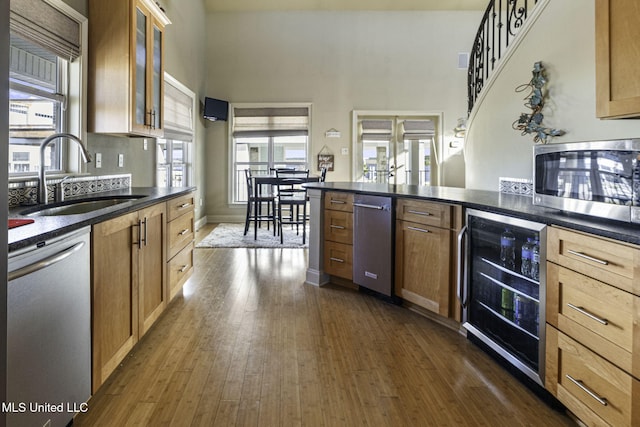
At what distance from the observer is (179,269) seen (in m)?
2.99

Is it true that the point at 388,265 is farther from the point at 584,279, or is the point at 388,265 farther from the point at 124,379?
the point at 124,379

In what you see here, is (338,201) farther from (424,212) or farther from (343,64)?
(343,64)

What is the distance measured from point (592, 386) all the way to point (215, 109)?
6.70m

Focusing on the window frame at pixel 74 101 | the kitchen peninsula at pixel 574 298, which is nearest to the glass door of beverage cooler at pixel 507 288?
the kitchen peninsula at pixel 574 298

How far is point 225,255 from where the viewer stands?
15.5 feet

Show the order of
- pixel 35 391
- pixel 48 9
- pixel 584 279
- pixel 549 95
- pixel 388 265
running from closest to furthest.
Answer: pixel 35 391, pixel 584 279, pixel 48 9, pixel 549 95, pixel 388 265

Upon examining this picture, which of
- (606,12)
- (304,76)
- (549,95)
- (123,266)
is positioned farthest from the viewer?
(304,76)

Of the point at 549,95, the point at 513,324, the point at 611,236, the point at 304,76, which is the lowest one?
the point at 513,324

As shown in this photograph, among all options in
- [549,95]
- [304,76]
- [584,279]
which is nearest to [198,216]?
[304,76]

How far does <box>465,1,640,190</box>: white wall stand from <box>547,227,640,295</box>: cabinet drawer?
2.78 ft

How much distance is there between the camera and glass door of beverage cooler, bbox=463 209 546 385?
1.80 m

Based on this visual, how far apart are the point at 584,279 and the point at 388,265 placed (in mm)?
1592

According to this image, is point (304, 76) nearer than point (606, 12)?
No

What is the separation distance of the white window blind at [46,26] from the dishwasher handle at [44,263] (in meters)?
1.28
